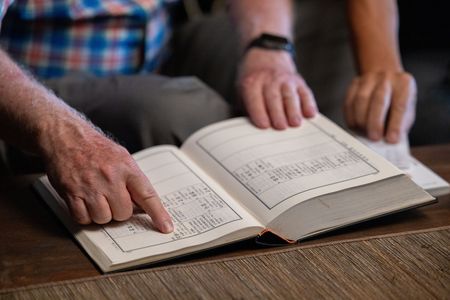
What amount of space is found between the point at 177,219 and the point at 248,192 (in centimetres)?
10

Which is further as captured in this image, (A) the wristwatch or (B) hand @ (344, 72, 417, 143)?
(A) the wristwatch

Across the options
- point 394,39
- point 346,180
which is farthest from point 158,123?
point 394,39

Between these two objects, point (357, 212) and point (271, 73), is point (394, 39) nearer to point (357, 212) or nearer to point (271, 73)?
→ point (271, 73)

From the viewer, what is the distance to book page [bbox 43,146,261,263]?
0.97 metres

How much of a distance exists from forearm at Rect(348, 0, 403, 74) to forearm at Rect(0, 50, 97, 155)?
0.58 meters

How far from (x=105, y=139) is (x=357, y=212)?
32 cm

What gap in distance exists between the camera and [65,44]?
4.83ft

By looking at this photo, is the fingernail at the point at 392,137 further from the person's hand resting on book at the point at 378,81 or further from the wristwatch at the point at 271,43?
the wristwatch at the point at 271,43

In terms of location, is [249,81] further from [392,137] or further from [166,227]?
[166,227]

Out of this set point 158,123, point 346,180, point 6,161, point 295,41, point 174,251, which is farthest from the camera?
point 295,41

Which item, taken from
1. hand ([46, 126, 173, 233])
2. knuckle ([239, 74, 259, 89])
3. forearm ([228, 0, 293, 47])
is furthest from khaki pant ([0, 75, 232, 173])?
hand ([46, 126, 173, 233])

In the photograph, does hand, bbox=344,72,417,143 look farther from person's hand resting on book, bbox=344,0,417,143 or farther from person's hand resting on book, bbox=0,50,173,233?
person's hand resting on book, bbox=0,50,173,233

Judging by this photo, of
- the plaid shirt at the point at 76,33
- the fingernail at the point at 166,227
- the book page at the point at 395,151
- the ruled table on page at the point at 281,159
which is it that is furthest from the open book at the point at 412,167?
the plaid shirt at the point at 76,33

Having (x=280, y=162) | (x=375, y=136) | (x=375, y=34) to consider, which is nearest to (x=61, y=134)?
(x=280, y=162)
